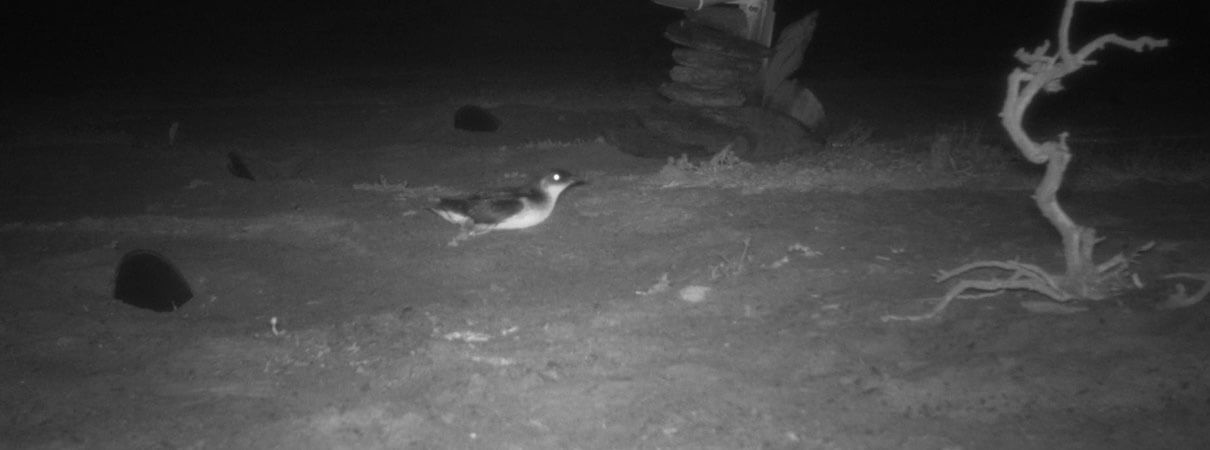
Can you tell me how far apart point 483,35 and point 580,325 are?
23577 millimetres

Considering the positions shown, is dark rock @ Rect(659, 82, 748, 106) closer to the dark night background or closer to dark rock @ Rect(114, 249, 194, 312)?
dark rock @ Rect(114, 249, 194, 312)

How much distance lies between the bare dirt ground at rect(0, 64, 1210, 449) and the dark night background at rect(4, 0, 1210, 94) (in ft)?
40.4

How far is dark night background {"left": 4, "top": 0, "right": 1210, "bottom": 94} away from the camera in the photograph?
72.1ft

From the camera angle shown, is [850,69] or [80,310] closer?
[80,310]

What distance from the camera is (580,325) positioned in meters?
5.91

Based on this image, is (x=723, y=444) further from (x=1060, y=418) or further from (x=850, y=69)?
(x=850, y=69)

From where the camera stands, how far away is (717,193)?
8.96 m

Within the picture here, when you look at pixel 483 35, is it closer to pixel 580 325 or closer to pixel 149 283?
pixel 149 283

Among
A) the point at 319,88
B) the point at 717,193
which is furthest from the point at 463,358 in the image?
the point at 319,88

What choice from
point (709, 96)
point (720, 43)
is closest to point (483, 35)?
point (709, 96)

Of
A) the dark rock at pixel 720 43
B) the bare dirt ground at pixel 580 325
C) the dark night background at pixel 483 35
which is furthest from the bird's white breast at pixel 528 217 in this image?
the dark night background at pixel 483 35

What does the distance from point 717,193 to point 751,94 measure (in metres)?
2.38

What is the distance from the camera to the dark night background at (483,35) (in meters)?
22.0

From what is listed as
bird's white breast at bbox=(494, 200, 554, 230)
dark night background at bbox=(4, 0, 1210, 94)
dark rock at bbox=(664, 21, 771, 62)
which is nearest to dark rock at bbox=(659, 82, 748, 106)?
dark rock at bbox=(664, 21, 771, 62)
